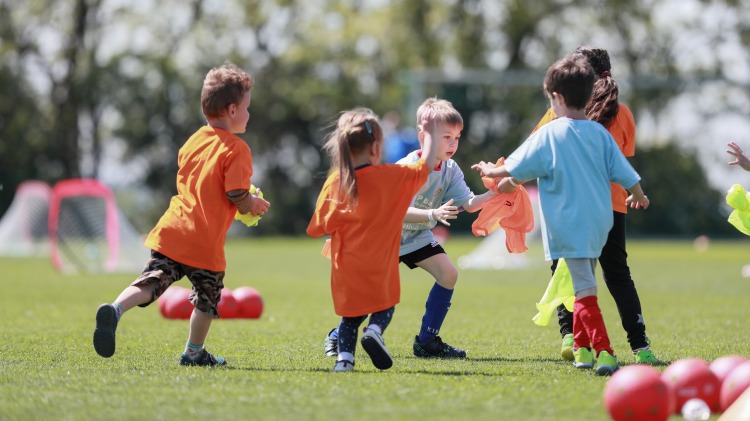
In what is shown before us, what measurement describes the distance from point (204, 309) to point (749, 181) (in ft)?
69.6

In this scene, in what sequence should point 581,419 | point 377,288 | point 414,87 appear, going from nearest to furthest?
point 581,419
point 377,288
point 414,87

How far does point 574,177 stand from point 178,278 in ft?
7.67

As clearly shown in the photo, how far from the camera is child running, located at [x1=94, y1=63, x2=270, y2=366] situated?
6020mm

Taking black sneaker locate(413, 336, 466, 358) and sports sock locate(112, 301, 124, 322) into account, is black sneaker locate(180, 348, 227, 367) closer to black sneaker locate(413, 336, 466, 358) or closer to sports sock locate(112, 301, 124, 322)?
sports sock locate(112, 301, 124, 322)

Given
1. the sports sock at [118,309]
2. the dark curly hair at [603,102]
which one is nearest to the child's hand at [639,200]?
the dark curly hair at [603,102]

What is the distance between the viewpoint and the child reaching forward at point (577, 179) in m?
5.73

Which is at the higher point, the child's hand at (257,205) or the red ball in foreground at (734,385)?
the child's hand at (257,205)

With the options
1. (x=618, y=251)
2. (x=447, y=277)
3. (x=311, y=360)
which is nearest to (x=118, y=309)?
(x=311, y=360)

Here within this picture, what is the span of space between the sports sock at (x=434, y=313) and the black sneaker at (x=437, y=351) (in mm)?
36

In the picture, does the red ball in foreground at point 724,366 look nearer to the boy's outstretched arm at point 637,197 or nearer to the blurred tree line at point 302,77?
the boy's outstretched arm at point 637,197

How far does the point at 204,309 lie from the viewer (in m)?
6.14

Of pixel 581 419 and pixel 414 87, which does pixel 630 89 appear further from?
pixel 581 419

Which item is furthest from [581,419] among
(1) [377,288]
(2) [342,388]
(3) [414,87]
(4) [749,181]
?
(3) [414,87]

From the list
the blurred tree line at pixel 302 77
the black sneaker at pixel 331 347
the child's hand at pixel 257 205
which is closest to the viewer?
the child's hand at pixel 257 205
